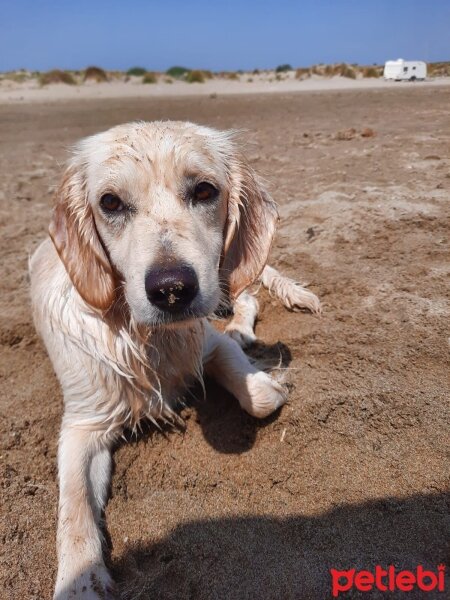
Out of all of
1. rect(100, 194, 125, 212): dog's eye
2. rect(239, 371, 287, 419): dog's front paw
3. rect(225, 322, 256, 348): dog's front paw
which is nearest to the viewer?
rect(100, 194, 125, 212): dog's eye

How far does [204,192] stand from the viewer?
2.31m

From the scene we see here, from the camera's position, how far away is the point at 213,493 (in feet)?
7.36

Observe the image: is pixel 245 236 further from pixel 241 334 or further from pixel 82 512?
pixel 82 512

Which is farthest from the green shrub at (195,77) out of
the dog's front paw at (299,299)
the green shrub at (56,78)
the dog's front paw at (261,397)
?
the dog's front paw at (261,397)

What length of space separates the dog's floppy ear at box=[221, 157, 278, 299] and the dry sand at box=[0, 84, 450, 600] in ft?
2.30

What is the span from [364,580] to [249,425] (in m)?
0.97

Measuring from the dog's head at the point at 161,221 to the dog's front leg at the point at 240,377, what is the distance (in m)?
0.45

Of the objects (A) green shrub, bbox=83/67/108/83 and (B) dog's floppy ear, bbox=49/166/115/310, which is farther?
(A) green shrub, bbox=83/67/108/83

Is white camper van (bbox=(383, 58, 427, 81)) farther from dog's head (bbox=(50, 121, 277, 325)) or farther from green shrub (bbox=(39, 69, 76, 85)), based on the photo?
dog's head (bbox=(50, 121, 277, 325))

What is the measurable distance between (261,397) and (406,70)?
25.7m

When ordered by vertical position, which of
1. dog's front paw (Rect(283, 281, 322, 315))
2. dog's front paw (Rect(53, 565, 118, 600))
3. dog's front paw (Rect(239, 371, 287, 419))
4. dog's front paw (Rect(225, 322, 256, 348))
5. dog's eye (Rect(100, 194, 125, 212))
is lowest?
dog's front paw (Rect(53, 565, 118, 600))

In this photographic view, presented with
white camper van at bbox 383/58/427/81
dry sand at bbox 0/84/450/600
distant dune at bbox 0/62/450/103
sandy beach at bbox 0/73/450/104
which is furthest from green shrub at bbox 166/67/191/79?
dry sand at bbox 0/84/450/600

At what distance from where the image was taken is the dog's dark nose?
190 centimetres

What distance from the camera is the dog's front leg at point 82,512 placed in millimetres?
1904
